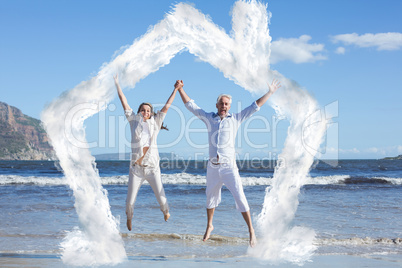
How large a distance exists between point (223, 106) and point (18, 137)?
149 meters

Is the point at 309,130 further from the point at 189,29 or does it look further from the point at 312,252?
the point at 189,29

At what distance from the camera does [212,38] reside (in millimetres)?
6988

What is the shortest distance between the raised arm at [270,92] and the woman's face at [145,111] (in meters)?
1.80

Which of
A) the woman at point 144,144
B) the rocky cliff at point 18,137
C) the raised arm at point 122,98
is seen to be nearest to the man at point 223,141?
the woman at point 144,144

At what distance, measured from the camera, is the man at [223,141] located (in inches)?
253

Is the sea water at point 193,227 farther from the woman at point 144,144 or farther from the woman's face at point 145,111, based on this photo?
the woman's face at point 145,111

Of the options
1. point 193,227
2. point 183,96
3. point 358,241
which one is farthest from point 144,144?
point 358,241

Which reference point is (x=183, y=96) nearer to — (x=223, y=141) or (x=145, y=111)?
(x=145, y=111)

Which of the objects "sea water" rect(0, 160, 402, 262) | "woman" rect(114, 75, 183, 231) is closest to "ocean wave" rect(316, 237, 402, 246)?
"sea water" rect(0, 160, 402, 262)

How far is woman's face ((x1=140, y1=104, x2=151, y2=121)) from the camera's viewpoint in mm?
6505

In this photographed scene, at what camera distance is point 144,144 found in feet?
21.2

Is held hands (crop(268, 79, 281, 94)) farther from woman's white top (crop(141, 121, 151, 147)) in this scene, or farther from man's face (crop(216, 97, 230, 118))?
woman's white top (crop(141, 121, 151, 147))

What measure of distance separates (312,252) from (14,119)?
165 metres

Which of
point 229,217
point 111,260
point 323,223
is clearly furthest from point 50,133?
point 323,223
